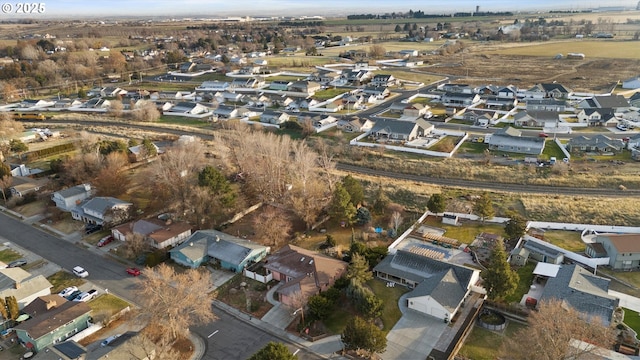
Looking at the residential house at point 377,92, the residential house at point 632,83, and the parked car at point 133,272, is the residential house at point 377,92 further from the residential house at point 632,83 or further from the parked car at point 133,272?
the parked car at point 133,272

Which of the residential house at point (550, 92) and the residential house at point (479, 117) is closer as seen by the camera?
the residential house at point (479, 117)

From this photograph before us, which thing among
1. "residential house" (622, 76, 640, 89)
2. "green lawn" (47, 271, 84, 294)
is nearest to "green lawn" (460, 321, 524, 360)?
"green lawn" (47, 271, 84, 294)

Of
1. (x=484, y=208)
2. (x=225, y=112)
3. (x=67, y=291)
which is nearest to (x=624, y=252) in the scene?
(x=484, y=208)

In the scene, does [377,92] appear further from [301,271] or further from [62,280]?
[62,280]

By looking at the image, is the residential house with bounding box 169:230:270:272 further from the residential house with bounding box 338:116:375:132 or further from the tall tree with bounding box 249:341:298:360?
the residential house with bounding box 338:116:375:132

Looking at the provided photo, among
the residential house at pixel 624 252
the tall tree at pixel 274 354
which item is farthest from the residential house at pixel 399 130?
the tall tree at pixel 274 354

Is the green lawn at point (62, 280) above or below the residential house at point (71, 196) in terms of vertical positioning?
below

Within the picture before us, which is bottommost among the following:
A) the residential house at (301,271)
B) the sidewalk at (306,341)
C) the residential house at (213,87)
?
the sidewalk at (306,341)
